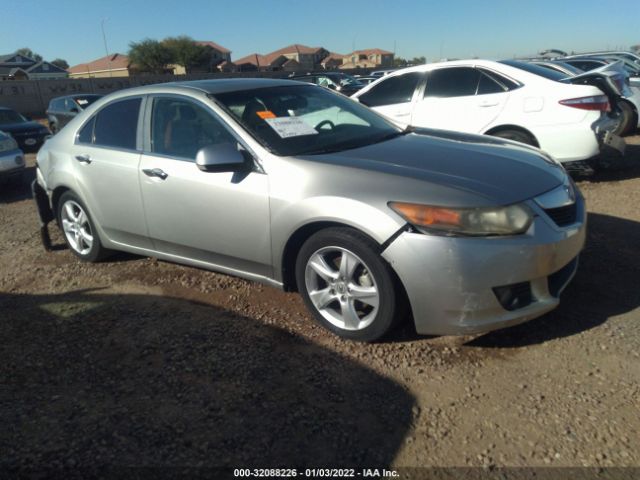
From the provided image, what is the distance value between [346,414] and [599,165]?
253 inches

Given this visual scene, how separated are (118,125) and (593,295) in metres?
3.81

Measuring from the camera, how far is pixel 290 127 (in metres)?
3.47

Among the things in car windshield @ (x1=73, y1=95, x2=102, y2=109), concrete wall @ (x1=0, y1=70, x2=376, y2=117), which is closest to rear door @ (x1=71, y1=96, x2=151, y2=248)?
car windshield @ (x1=73, y1=95, x2=102, y2=109)

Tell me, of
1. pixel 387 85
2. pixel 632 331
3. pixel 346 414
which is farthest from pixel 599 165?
pixel 346 414

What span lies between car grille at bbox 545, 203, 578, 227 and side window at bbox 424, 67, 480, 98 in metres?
3.77

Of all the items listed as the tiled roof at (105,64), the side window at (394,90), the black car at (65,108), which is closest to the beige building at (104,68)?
the tiled roof at (105,64)

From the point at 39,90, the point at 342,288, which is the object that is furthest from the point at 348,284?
the point at 39,90

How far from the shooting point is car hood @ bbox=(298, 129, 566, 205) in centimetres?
279

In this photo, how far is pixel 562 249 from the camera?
279 centimetres

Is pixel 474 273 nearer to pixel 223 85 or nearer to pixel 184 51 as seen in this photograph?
pixel 223 85

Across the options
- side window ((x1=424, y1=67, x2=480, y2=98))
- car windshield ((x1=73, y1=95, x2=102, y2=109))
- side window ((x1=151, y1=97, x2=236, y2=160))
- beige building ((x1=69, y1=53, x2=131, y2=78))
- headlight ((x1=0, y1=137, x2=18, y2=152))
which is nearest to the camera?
side window ((x1=151, y1=97, x2=236, y2=160))

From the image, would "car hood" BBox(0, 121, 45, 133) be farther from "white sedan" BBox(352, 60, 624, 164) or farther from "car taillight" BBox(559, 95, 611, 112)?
"car taillight" BBox(559, 95, 611, 112)

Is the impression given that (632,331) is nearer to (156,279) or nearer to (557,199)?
(557,199)

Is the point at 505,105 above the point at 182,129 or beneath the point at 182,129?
beneath
